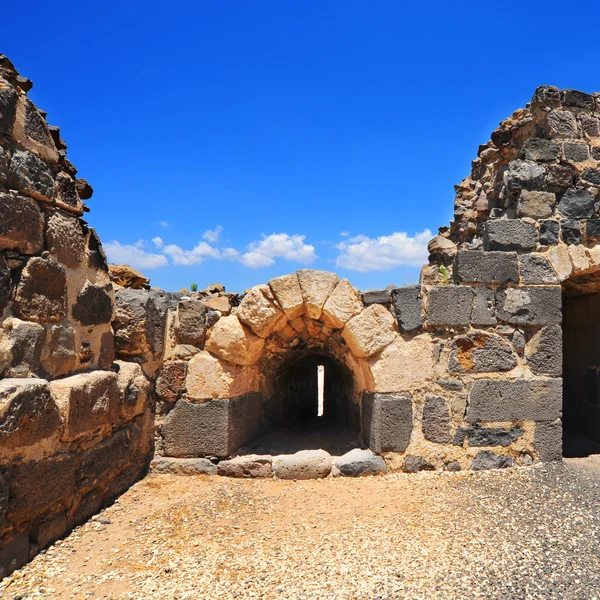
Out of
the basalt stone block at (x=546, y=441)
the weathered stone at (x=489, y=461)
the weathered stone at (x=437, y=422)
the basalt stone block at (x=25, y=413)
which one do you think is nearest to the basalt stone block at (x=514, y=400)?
the basalt stone block at (x=546, y=441)

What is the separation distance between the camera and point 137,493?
12.9ft

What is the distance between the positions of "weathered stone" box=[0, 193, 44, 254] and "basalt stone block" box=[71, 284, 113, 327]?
22.8 inches

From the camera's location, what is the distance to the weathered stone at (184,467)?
4453 millimetres

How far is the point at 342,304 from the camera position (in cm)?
454

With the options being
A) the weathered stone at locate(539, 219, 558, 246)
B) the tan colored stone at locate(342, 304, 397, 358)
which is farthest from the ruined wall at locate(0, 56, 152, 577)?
the weathered stone at locate(539, 219, 558, 246)

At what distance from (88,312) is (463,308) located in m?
3.25

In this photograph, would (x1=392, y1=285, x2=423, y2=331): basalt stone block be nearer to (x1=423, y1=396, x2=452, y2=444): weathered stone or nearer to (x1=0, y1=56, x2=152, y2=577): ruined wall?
(x1=423, y1=396, x2=452, y2=444): weathered stone

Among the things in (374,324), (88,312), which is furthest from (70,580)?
(374,324)

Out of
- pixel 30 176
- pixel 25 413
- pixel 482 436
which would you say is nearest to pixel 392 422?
pixel 482 436

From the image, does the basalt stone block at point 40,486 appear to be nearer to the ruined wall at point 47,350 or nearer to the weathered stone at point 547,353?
the ruined wall at point 47,350

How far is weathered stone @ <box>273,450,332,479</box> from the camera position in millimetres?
4398

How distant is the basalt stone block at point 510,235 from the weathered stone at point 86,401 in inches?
142

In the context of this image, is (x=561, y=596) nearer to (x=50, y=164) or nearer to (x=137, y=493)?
(x=137, y=493)

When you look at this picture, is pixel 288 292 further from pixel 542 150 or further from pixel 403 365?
pixel 542 150
